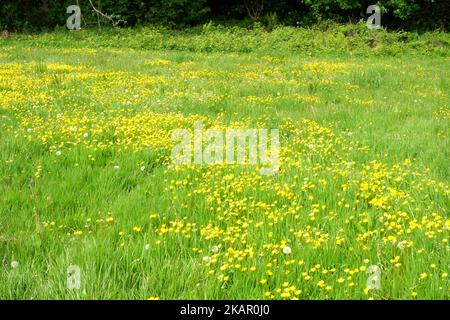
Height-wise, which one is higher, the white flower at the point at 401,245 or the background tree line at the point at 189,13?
the background tree line at the point at 189,13

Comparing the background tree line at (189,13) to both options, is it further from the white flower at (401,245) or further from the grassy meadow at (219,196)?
the white flower at (401,245)

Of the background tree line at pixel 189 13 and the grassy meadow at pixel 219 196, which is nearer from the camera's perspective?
the grassy meadow at pixel 219 196

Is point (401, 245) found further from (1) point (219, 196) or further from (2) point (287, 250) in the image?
(1) point (219, 196)

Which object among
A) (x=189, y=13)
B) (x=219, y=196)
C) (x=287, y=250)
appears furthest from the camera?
(x=189, y=13)

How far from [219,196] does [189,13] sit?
87.6 feet

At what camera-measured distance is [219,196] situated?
5.07 meters

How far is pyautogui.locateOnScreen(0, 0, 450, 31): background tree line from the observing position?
27.4 meters

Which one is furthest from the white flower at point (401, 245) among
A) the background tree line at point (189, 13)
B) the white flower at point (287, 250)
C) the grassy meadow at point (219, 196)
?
the background tree line at point (189, 13)

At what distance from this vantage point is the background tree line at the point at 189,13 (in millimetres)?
27406

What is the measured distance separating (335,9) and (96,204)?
1112 inches

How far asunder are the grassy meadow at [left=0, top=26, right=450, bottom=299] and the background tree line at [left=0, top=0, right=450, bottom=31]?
17.9m

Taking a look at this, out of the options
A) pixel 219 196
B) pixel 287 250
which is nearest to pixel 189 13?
pixel 219 196

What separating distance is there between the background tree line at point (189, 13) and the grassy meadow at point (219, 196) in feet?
58.6

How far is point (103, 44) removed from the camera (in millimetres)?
22797
